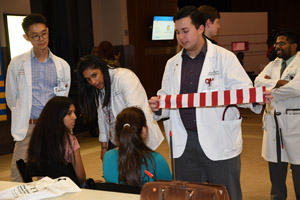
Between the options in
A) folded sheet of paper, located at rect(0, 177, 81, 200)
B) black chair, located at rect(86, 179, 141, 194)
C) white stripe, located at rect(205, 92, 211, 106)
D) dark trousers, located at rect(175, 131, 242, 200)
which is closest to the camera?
folded sheet of paper, located at rect(0, 177, 81, 200)

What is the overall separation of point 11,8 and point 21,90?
12.5 ft

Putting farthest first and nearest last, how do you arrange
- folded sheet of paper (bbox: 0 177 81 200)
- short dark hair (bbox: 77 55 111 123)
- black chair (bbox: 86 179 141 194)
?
1. short dark hair (bbox: 77 55 111 123)
2. black chair (bbox: 86 179 141 194)
3. folded sheet of paper (bbox: 0 177 81 200)

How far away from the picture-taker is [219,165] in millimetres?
2727

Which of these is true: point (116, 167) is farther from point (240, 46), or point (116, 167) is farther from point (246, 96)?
point (240, 46)

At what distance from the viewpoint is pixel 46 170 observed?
2.78 m

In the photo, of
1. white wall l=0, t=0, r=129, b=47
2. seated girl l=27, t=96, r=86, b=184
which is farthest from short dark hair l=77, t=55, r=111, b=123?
white wall l=0, t=0, r=129, b=47

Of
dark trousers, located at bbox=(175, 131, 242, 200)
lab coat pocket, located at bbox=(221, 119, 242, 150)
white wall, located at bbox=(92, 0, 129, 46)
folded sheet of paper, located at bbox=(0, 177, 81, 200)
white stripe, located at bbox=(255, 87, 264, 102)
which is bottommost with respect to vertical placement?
dark trousers, located at bbox=(175, 131, 242, 200)

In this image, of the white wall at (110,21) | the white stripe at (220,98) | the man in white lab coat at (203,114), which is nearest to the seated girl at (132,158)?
the man in white lab coat at (203,114)

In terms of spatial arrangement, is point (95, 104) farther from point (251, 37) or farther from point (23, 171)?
point (251, 37)

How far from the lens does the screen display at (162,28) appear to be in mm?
9883

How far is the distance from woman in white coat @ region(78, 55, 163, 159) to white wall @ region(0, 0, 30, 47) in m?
4.11

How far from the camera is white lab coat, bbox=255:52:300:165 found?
3.53 m

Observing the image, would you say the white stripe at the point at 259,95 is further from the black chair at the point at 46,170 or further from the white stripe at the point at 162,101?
the black chair at the point at 46,170

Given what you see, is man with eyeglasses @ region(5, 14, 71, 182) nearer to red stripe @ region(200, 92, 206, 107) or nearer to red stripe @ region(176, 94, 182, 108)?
red stripe @ region(176, 94, 182, 108)
